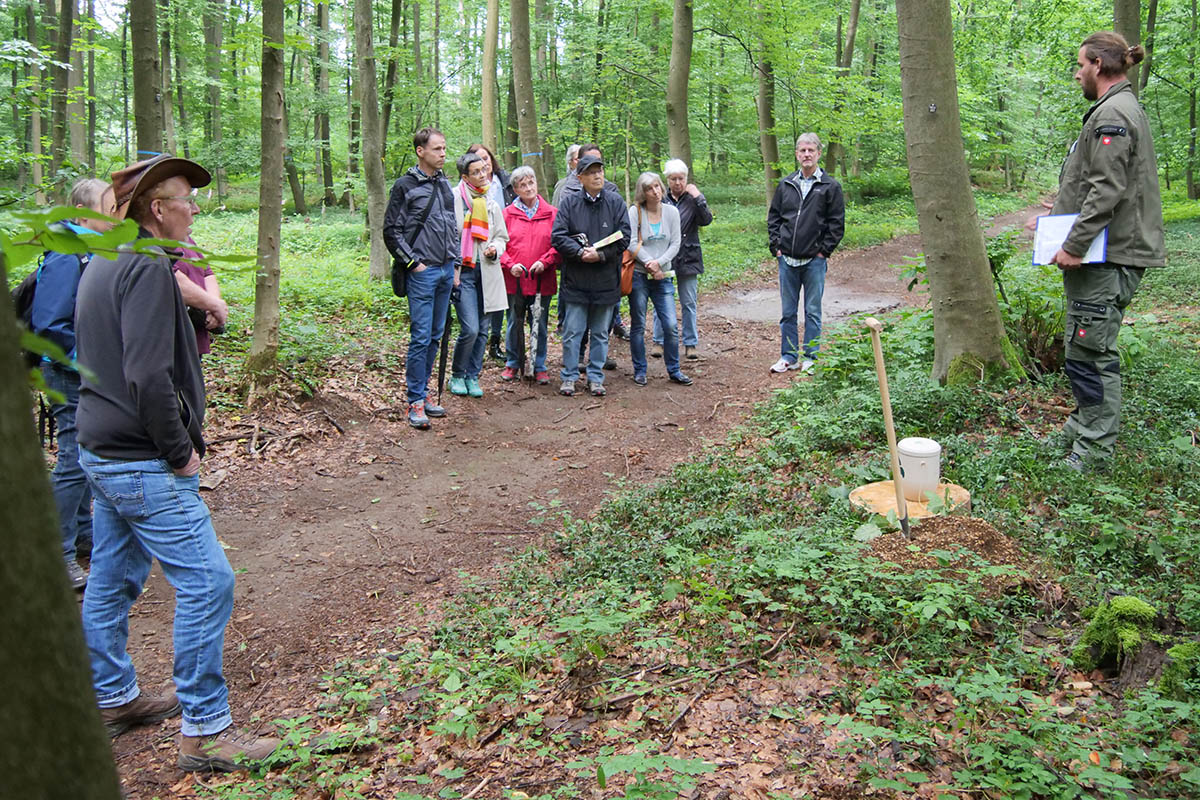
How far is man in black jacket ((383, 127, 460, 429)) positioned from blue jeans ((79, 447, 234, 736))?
426 centimetres

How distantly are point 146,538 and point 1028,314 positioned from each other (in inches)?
258

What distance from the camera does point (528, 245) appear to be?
356 inches

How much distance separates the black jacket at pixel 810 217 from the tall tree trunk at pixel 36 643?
8.69 metres

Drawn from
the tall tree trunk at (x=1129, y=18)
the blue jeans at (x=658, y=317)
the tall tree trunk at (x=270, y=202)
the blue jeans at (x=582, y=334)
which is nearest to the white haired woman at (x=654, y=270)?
the blue jeans at (x=658, y=317)

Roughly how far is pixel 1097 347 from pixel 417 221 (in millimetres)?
5506

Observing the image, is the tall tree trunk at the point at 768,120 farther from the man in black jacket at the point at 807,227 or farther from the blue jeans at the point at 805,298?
the blue jeans at the point at 805,298

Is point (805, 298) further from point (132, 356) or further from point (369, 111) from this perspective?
point (132, 356)

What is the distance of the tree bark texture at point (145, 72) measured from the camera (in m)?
6.95

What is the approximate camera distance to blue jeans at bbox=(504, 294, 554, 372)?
29.9 feet

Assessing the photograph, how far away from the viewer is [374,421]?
7.92 m

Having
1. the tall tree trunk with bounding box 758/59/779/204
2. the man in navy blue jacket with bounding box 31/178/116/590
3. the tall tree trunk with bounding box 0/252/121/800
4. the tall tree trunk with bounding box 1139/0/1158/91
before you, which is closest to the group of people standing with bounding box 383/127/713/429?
the man in navy blue jacket with bounding box 31/178/116/590

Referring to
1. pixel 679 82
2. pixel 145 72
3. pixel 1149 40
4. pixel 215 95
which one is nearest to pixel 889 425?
pixel 145 72

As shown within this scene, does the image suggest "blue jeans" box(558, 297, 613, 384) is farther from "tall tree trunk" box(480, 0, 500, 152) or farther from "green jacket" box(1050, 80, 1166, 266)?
"tall tree trunk" box(480, 0, 500, 152)

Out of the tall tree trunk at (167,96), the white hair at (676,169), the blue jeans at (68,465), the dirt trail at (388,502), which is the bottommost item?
the dirt trail at (388,502)
